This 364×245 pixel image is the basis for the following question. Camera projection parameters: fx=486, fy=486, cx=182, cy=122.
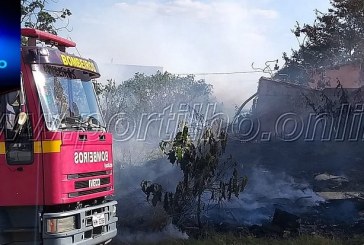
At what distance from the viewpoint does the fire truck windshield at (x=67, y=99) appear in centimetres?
546

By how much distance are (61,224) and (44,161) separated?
2.33 ft

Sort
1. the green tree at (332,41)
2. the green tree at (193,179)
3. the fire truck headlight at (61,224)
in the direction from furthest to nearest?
1. the green tree at (332,41)
2. the green tree at (193,179)
3. the fire truck headlight at (61,224)

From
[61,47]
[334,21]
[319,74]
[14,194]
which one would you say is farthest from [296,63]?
[14,194]

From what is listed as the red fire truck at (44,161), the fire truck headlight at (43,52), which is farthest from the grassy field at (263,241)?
the fire truck headlight at (43,52)

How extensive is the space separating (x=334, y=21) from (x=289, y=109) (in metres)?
5.12

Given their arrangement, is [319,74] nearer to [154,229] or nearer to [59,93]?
[154,229]

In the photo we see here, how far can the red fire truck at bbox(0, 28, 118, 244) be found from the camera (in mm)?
5227

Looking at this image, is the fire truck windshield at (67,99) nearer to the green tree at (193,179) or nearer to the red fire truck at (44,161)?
the red fire truck at (44,161)

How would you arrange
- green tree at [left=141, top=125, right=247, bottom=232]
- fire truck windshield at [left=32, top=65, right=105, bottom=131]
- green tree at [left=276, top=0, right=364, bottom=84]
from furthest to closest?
green tree at [left=276, top=0, right=364, bottom=84] < green tree at [left=141, top=125, right=247, bottom=232] < fire truck windshield at [left=32, top=65, right=105, bottom=131]

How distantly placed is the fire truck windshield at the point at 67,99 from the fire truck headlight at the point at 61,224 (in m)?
1.00

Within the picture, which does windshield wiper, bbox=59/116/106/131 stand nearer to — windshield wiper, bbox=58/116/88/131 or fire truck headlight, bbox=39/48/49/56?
windshield wiper, bbox=58/116/88/131

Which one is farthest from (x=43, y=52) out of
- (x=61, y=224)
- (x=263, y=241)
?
(x=263, y=241)

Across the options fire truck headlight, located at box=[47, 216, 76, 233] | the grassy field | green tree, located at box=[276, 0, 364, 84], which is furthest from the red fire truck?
green tree, located at box=[276, 0, 364, 84]

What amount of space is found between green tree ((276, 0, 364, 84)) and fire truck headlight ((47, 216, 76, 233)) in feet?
35.2
